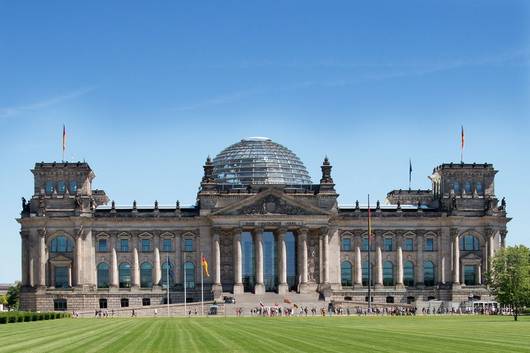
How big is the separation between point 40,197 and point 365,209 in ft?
184

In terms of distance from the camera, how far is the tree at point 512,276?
448 feet

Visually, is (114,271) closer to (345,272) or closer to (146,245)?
(146,245)

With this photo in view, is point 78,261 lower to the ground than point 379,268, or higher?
higher

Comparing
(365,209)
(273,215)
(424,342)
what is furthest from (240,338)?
(365,209)

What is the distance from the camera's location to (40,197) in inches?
7200

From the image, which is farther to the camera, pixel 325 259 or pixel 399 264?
pixel 399 264

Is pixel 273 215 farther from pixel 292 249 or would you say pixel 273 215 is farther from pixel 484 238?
pixel 484 238

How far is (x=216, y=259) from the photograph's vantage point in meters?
181

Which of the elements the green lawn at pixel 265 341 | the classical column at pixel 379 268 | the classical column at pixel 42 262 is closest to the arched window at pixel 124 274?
the classical column at pixel 42 262

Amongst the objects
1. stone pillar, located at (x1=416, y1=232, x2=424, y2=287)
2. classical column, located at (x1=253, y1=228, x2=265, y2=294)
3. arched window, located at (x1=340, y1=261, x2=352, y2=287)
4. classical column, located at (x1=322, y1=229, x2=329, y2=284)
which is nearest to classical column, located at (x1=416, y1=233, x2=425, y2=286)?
stone pillar, located at (x1=416, y1=232, x2=424, y2=287)

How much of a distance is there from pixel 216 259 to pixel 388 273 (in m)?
30.8

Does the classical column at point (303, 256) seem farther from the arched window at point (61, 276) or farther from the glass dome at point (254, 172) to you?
the arched window at point (61, 276)

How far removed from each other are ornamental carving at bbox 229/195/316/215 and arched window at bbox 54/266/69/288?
30254 millimetres

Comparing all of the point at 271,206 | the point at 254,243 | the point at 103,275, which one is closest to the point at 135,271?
the point at 103,275
